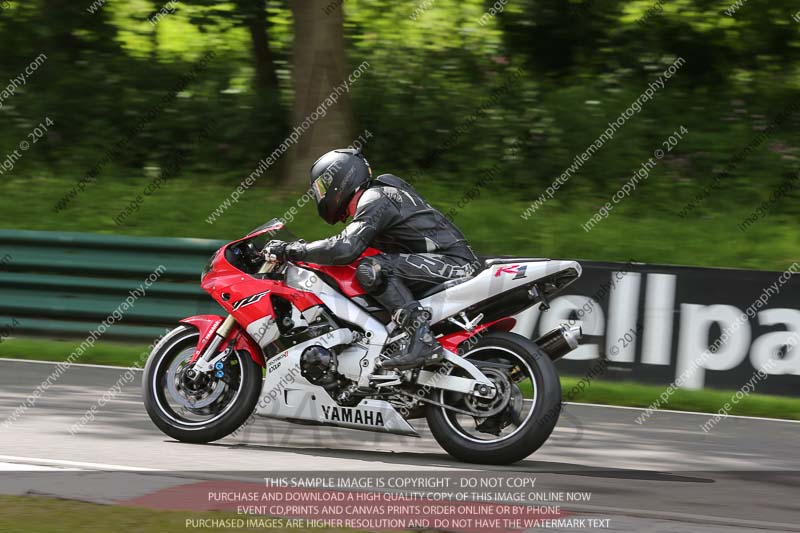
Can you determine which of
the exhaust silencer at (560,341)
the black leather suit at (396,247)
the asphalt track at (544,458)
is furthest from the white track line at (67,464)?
the exhaust silencer at (560,341)

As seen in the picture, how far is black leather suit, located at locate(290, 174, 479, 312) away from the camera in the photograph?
6973mm

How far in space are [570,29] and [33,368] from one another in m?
10.2

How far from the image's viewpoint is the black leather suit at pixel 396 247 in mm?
6973

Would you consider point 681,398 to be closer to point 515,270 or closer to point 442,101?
point 515,270

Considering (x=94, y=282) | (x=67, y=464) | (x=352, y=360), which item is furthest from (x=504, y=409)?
(x=94, y=282)

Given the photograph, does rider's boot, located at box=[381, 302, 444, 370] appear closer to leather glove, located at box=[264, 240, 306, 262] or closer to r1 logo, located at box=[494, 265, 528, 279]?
r1 logo, located at box=[494, 265, 528, 279]

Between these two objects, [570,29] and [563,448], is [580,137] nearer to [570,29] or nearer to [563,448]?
[570,29]

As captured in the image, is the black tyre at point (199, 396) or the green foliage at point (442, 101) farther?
the green foliage at point (442, 101)

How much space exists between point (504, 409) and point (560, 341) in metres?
0.53

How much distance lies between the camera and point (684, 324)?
32.4 ft

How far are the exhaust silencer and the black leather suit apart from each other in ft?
2.04

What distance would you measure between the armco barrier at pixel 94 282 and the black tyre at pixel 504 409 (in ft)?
15.5

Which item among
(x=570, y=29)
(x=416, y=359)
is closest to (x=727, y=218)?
(x=570, y=29)

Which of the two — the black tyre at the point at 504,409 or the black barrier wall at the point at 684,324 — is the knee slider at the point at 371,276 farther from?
the black barrier wall at the point at 684,324
